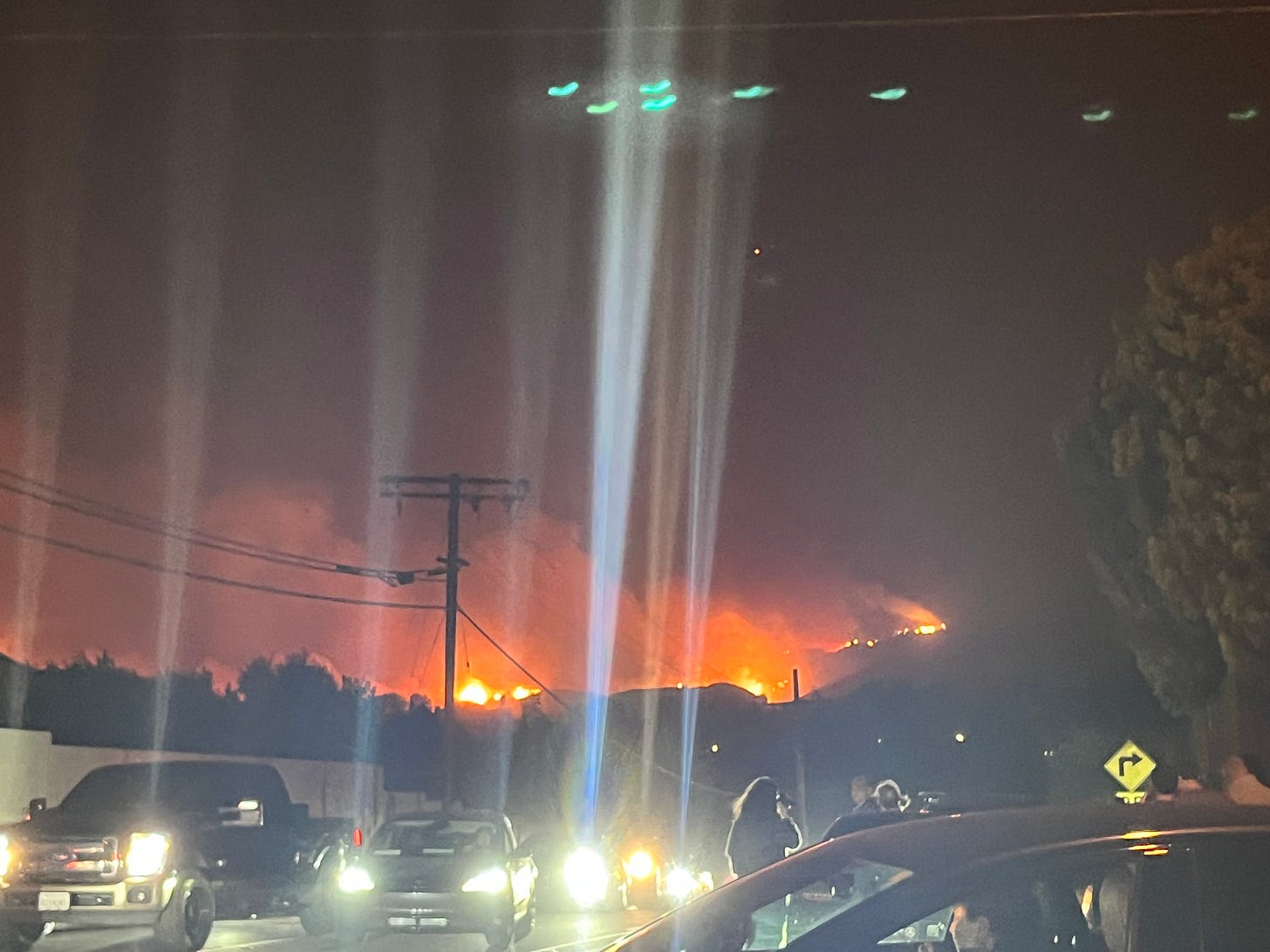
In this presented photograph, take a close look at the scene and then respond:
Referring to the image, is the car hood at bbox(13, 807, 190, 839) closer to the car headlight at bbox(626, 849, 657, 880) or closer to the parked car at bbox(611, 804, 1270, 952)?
the car headlight at bbox(626, 849, 657, 880)

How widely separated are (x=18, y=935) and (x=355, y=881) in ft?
10.4

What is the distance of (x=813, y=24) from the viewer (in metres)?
10.0

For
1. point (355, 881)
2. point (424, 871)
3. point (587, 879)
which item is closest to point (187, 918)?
point (355, 881)

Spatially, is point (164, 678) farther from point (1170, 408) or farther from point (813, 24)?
point (813, 24)

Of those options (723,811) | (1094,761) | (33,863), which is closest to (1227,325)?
(723,811)

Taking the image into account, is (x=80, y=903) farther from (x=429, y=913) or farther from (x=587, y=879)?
(x=587, y=879)

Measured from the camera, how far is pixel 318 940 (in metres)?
14.4

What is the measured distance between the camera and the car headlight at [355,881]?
46.4ft

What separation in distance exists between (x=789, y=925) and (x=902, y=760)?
56973 millimetres

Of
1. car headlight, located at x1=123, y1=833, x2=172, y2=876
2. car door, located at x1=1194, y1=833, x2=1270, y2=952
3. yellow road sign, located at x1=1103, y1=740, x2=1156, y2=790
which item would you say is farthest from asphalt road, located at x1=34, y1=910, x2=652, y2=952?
car door, located at x1=1194, y1=833, x2=1270, y2=952

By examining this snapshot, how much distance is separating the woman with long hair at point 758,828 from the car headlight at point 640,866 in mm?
8156

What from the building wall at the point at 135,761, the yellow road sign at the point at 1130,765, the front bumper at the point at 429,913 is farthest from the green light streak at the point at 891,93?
the building wall at the point at 135,761

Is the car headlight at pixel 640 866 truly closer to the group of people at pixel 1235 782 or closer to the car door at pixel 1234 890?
the group of people at pixel 1235 782

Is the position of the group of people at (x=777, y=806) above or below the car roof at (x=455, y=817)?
above
